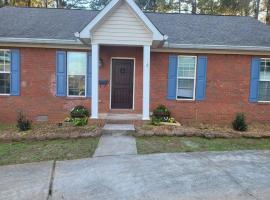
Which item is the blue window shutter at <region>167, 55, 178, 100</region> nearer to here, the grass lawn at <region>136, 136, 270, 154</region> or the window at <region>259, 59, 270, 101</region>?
the grass lawn at <region>136, 136, 270, 154</region>

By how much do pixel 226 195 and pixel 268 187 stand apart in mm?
946

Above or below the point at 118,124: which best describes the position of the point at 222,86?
above

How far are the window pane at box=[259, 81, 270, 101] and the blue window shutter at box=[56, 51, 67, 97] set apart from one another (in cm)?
809

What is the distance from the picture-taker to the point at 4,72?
37.4 ft

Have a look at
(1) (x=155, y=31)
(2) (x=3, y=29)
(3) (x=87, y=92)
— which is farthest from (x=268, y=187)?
(2) (x=3, y=29)

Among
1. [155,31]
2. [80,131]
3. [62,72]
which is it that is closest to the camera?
[80,131]

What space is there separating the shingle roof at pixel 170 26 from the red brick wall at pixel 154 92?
83 cm

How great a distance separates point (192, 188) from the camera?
198 inches

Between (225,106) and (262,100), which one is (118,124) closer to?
(225,106)

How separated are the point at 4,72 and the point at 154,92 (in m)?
6.06

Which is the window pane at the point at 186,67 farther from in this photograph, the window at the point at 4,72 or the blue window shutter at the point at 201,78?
the window at the point at 4,72

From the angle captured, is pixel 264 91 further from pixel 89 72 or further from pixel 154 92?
pixel 89 72

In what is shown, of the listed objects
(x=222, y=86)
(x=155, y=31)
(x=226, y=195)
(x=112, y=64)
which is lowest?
(x=226, y=195)

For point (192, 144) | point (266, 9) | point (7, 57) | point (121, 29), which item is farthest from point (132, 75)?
point (266, 9)
